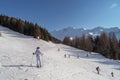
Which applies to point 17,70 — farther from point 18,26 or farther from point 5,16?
point 5,16

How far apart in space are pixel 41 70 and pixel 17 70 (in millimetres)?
2757

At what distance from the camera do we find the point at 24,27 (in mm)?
120625

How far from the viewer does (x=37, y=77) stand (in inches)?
758

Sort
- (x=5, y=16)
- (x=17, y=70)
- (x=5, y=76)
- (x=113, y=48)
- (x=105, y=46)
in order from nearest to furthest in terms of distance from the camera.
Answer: (x=5, y=76)
(x=17, y=70)
(x=113, y=48)
(x=105, y=46)
(x=5, y=16)

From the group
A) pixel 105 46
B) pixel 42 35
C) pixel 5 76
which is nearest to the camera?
pixel 5 76

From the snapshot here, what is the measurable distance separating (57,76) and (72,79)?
1.73m

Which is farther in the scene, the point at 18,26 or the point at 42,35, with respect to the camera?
the point at 18,26

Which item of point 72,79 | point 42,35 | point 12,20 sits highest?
point 12,20

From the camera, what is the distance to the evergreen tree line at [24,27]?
112m

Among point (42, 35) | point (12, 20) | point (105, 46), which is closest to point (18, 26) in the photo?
point (12, 20)

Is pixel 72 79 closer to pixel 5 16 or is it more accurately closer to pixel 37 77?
pixel 37 77

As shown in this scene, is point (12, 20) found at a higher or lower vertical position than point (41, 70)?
higher

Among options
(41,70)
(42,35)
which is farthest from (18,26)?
(41,70)

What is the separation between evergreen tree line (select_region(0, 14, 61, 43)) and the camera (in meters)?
112
